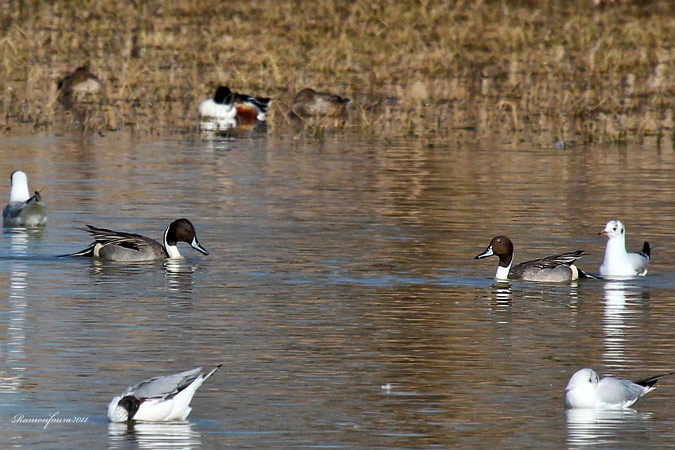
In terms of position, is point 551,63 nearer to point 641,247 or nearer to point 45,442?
point 641,247

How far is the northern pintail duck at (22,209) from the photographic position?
14977 mm

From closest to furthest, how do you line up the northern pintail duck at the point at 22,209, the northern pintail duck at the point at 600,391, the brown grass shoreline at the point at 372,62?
the northern pintail duck at the point at 600,391
the northern pintail duck at the point at 22,209
the brown grass shoreline at the point at 372,62

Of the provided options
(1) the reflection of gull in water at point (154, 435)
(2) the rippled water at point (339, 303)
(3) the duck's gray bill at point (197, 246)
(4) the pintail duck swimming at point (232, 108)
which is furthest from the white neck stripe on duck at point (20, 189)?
(4) the pintail duck swimming at point (232, 108)

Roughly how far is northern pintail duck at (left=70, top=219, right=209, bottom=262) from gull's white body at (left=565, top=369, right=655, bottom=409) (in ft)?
18.5

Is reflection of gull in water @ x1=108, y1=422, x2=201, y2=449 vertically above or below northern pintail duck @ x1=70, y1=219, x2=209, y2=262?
below

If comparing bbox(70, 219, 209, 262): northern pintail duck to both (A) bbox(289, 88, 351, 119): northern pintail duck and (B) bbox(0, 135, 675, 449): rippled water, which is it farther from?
(A) bbox(289, 88, 351, 119): northern pintail duck

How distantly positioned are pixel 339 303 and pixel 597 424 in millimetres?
3517

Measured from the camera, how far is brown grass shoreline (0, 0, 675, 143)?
2483cm

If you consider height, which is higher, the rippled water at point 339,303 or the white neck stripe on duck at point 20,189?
the white neck stripe on duck at point 20,189

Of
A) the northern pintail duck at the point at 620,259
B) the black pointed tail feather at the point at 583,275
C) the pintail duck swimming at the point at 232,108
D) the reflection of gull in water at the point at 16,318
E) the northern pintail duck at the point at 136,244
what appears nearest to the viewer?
the reflection of gull in water at the point at 16,318

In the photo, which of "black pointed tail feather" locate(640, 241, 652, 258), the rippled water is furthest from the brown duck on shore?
"black pointed tail feather" locate(640, 241, 652, 258)

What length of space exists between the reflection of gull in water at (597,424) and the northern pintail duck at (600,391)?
0.05m

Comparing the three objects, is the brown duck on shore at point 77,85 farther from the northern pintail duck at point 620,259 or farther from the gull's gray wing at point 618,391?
the gull's gray wing at point 618,391

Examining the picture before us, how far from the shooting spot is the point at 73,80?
26.4m
